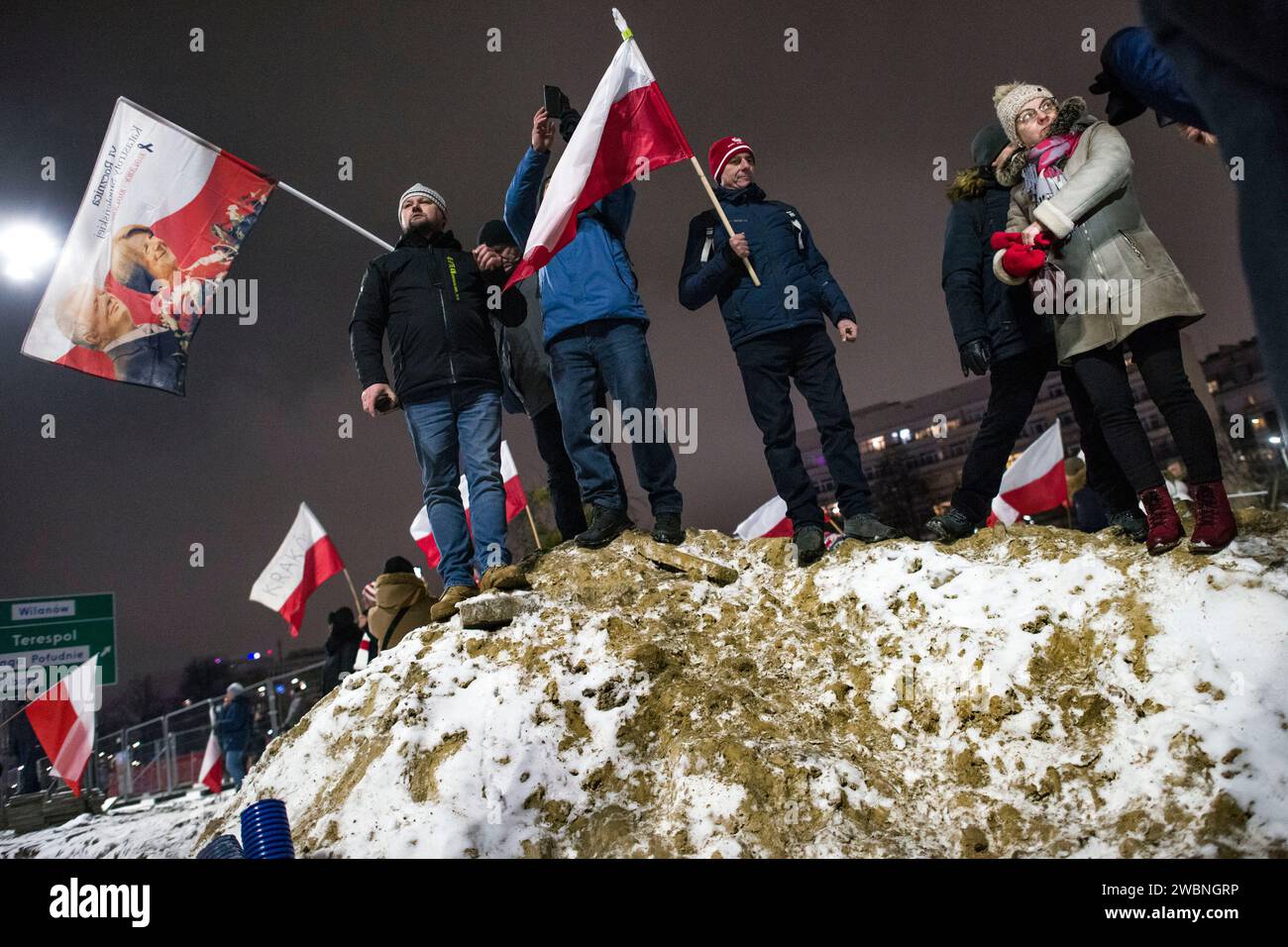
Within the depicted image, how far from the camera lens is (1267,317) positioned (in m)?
1.06

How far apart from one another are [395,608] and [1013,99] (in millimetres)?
4724

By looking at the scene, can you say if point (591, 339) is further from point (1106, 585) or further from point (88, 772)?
point (88, 772)

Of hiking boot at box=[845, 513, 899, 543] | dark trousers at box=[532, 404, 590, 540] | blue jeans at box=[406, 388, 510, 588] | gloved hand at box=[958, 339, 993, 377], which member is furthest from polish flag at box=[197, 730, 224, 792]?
gloved hand at box=[958, 339, 993, 377]

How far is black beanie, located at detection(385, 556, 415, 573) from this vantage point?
16.5ft

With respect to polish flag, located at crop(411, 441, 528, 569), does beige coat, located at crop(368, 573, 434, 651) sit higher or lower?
lower

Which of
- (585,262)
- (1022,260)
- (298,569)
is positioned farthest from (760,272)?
(298,569)

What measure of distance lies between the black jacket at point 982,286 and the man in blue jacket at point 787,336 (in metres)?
0.64

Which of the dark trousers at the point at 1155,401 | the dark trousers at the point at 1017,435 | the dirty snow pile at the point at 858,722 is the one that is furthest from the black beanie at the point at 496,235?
the dark trousers at the point at 1155,401

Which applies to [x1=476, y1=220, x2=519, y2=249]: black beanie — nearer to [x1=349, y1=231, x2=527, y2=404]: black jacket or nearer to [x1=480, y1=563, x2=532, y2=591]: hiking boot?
[x1=349, y1=231, x2=527, y2=404]: black jacket

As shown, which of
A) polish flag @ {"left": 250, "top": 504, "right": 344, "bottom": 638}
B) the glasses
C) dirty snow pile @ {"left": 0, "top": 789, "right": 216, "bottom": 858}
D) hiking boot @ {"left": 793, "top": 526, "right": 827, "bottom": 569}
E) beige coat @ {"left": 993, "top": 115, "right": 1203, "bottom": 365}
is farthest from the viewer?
polish flag @ {"left": 250, "top": 504, "right": 344, "bottom": 638}

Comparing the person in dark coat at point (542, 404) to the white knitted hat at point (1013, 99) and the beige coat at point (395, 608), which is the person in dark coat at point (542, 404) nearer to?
the beige coat at point (395, 608)

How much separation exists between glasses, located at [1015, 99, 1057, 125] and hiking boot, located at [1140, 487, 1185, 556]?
6.81 ft

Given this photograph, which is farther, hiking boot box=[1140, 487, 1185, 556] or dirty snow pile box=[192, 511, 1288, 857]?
hiking boot box=[1140, 487, 1185, 556]
